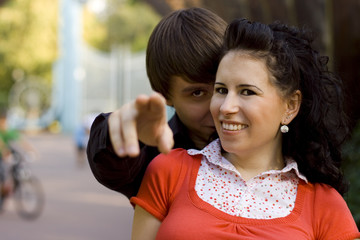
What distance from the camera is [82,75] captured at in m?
26.9

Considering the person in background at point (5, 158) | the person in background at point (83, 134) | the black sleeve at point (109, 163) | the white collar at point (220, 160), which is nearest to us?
the black sleeve at point (109, 163)

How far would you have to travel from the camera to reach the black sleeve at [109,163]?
1.41 metres

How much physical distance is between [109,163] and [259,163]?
0.49 metres

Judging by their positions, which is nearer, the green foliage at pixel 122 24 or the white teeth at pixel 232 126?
the white teeth at pixel 232 126

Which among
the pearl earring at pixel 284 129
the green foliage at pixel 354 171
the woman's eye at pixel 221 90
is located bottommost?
the green foliage at pixel 354 171

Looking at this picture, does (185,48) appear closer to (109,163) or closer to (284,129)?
(284,129)

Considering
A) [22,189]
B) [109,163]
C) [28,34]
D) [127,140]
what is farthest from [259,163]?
[28,34]

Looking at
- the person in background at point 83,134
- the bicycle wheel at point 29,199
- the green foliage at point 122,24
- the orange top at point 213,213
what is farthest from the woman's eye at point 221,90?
the green foliage at point 122,24

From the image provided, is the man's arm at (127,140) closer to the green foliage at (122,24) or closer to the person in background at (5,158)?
the person in background at (5,158)

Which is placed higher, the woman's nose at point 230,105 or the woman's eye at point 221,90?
the woman's eye at point 221,90

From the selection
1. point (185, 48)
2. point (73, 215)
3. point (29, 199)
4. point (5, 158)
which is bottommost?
point (73, 215)

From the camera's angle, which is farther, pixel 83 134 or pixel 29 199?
pixel 83 134

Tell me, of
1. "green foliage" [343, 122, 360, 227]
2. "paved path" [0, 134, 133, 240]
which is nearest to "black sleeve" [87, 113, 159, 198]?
"green foliage" [343, 122, 360, 227]

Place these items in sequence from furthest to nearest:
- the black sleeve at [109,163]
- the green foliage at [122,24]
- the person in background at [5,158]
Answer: the green foliage at [122,24] < the person in background at [5,158] < the black sleeve at [109,163]
